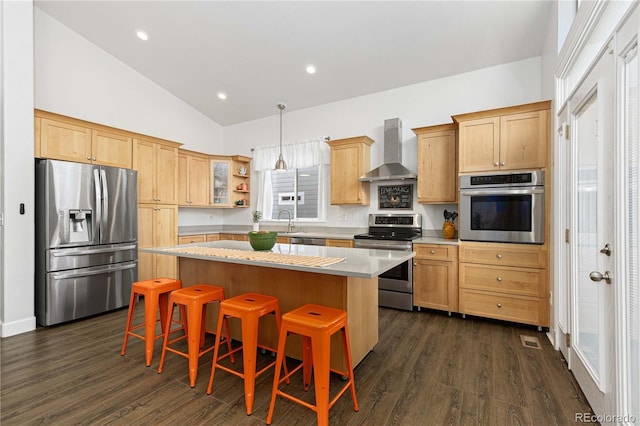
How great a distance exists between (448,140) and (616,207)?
2.48 metres

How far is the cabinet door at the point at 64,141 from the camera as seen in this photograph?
11.2 ft

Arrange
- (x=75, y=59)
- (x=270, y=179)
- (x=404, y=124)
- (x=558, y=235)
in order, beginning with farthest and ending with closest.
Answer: (x=270, y=179), (x=404, y=124), (x=75, y=59), (x=558, y=235)

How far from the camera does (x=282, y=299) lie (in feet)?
8.02

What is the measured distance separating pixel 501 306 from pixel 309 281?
7.47 feet

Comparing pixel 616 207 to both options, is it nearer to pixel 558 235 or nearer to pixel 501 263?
pixel 558 235

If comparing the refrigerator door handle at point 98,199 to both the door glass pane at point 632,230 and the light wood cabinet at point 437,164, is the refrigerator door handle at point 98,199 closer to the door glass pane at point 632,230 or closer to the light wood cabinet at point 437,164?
the light wood cabinet at point 437,164

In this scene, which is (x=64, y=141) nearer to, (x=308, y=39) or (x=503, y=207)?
(x=308, y=39)

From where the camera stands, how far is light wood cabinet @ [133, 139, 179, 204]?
4383 mm

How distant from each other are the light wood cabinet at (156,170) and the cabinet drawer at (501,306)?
4.40 meters

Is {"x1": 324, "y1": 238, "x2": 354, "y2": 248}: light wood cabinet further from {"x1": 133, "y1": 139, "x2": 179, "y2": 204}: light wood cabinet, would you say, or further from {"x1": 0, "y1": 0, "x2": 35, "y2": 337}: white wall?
{"x1": 0, "y1": 0, "x2": 35, "y2": 337}: white wall

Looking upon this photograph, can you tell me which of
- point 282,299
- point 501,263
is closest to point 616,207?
point 501,263

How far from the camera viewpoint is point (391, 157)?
4297 millimetres

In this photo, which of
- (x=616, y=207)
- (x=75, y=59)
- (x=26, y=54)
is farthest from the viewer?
(x=75, y=59)

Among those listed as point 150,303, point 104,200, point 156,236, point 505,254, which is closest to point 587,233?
point 505,254
